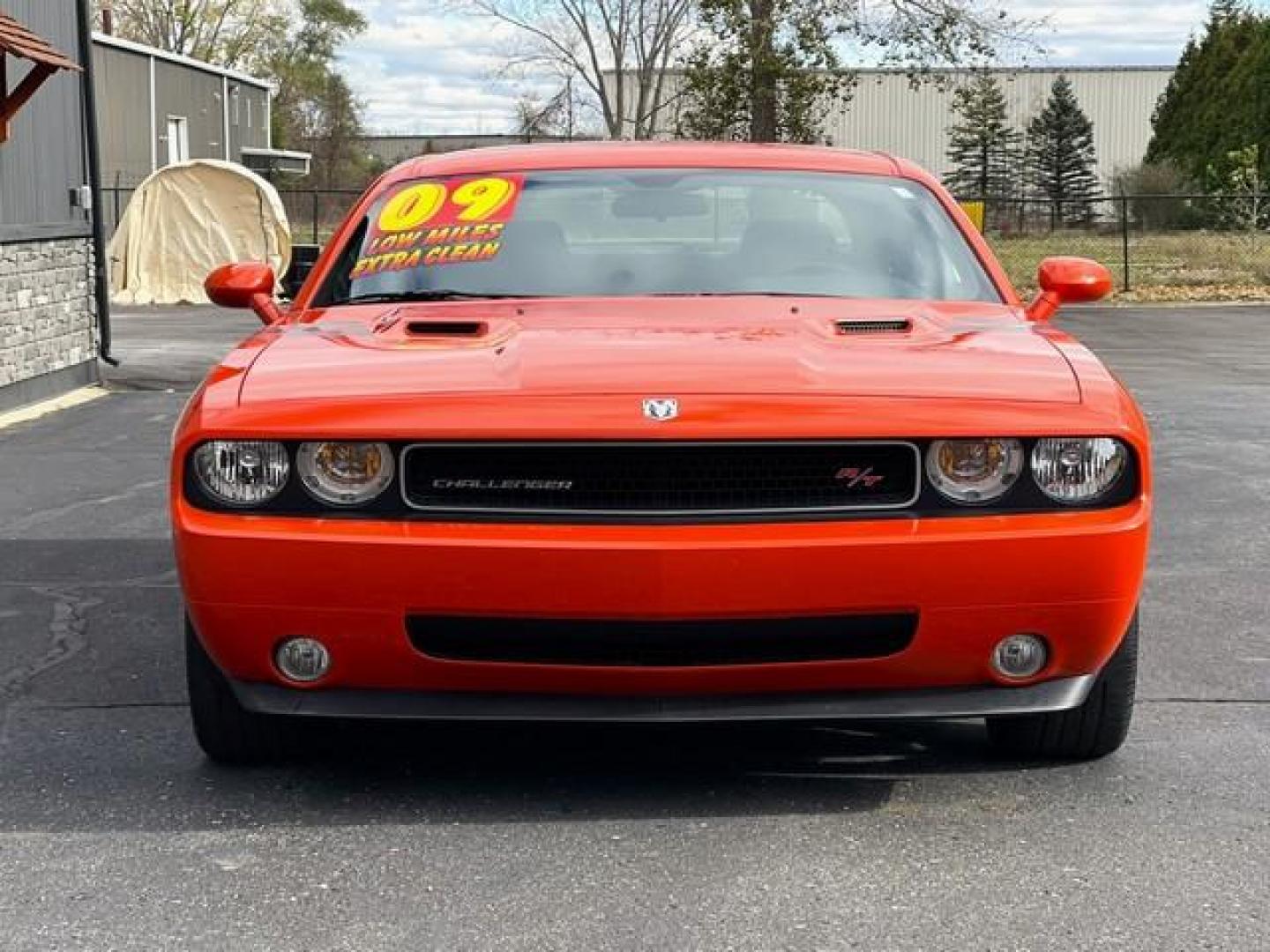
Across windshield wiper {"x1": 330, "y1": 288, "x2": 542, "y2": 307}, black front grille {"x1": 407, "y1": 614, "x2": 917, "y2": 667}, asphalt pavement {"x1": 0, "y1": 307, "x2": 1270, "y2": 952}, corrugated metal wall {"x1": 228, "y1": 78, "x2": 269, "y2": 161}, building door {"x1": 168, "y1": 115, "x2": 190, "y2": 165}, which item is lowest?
asphalt pavement {"x1": 0, "y1": 307, "x2": 1270, "y2": 952}

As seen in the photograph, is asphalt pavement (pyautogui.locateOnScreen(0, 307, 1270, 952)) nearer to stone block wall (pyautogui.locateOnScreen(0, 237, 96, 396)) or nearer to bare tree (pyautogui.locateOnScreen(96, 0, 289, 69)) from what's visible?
stone block wall (pyautogui.locateOnScreen(0, 237, 96, 396))

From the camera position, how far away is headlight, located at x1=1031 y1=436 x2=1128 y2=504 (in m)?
3.64

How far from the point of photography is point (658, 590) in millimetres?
3496

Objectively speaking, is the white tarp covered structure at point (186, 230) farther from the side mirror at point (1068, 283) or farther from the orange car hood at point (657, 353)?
the orange car hood at point (657, 353)

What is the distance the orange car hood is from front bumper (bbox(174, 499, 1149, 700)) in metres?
0.29

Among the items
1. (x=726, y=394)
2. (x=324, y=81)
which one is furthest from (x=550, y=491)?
(x=324, y=81)

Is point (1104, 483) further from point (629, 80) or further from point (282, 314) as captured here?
point (629, 80)

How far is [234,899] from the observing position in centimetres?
336

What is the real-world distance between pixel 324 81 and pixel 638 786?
70.7 metres

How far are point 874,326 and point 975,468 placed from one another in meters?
0.69

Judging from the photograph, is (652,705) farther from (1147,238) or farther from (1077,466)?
(1147,238)

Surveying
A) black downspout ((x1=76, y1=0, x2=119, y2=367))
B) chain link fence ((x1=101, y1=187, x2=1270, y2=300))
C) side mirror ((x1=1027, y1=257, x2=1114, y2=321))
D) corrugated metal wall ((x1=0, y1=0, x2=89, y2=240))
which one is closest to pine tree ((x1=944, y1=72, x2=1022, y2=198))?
chain link fence ((x1=101, y1=187, x2=1270, y2=300))

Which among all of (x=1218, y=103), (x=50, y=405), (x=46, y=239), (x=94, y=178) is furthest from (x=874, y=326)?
(x=1218, y=103)

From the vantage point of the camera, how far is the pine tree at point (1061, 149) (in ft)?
190
